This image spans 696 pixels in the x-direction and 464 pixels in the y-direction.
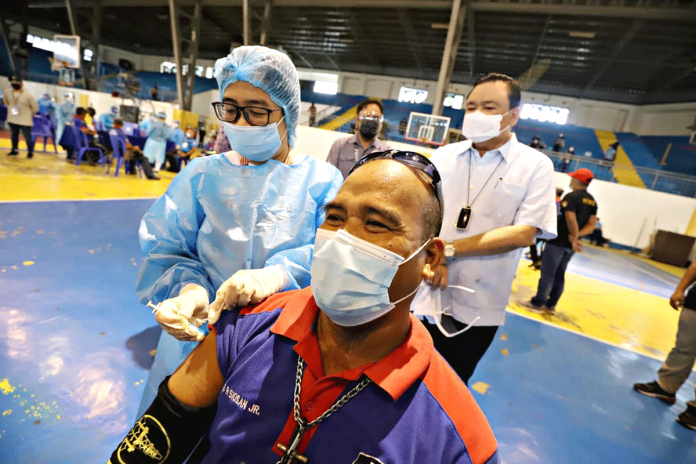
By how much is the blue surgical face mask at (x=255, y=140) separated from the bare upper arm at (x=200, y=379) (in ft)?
2.22

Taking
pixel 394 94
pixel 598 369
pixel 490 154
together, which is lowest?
pixel 598 369

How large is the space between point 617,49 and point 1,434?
16.4 m

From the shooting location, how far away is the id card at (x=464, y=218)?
1.68 metres

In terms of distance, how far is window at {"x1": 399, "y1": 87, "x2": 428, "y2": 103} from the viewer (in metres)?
19.5

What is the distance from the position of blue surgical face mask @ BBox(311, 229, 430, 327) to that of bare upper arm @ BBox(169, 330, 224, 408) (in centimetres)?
34

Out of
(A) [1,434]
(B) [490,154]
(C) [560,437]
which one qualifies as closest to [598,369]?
(C) [560,437]

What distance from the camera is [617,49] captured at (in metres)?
11.8

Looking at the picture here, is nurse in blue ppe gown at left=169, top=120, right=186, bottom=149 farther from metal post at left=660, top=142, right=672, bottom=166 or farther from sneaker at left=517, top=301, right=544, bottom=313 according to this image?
metal post at left=660, top=142, right=672, bottom=166

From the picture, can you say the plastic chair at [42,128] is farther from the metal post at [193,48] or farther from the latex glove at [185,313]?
the latex glove at [185,313]

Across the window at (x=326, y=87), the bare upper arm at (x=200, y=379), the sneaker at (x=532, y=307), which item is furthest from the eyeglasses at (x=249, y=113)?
the window at (x=326, y=87)

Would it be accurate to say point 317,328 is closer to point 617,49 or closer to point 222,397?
point 222,397

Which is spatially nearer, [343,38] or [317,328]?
[317,328]

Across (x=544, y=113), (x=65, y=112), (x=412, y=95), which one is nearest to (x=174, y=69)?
(x=412, y=95)

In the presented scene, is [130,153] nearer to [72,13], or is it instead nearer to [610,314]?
[610,314]
